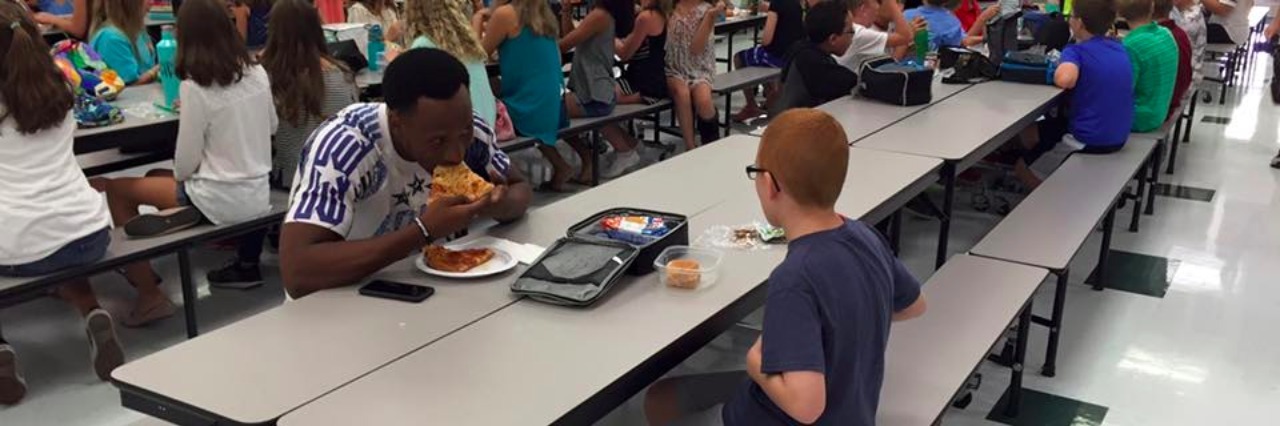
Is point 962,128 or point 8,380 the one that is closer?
point 8,380

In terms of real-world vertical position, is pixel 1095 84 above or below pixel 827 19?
below

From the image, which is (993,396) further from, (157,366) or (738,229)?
(157,366)

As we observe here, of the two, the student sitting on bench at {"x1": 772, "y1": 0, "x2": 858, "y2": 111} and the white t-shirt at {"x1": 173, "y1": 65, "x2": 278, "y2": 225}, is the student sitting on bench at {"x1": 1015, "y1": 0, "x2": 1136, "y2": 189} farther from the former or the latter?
the white t-shirt at {"x1": 173, "y1": 65, "x2": 278, "y2": 225}

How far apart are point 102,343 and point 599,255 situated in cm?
199

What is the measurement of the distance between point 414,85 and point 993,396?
217 centimetres

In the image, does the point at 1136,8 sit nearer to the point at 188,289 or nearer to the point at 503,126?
the point at 503,126

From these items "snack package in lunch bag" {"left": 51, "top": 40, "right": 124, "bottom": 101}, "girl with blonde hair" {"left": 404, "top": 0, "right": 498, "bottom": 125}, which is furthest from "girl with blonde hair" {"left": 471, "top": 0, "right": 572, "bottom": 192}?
"snack package in lunch bag" {"left": 51, "top": 40, "right": 124, "bottom": 101}

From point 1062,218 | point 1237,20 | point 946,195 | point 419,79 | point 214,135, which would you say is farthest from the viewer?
point 1237,20

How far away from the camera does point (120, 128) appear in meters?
3.66

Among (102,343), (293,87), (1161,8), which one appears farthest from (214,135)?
(1161,8)

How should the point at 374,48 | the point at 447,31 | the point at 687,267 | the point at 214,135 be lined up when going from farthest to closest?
the point at 374,48 < the point at 447,31 < the point at 214,135 < the point at 687,267

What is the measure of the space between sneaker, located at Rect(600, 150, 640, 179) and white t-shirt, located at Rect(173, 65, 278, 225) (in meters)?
2.59

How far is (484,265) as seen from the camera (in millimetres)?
2311

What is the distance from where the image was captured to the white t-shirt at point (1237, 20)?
25.5ft
